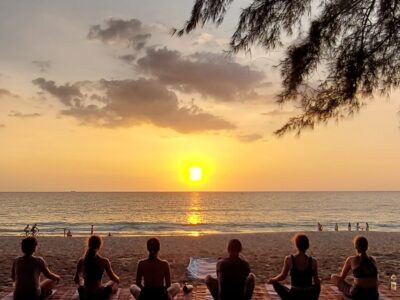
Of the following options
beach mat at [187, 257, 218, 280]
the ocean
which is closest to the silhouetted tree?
beach mat at [187, 257, 218, 280]

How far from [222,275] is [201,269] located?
18.8 feet

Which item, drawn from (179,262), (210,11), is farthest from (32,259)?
(179,262)

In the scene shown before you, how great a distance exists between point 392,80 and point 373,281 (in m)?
2.96

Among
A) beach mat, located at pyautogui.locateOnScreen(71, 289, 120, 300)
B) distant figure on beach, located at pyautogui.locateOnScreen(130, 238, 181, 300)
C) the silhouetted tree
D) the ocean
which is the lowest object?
the ocean

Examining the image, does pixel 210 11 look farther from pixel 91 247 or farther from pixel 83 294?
pixel 83 294

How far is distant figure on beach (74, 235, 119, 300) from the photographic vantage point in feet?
20.5

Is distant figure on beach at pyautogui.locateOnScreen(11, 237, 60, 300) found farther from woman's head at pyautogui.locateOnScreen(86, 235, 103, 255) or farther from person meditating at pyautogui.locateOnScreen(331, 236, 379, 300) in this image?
person meditating at pyautogui.locateOnScreen(331, 236, 379, 300)

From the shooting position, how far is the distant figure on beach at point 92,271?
626 cm

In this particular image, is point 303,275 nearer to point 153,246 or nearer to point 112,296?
point 153,246

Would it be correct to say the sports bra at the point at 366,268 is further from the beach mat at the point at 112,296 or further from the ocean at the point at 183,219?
the ocean at the point at 183,219

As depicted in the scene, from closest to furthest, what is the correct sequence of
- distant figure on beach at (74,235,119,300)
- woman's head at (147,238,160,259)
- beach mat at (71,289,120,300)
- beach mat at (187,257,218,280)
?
1. woman's head at (147,238,160,259)
2. distant figure on beach at (74,235,119,300)
3. beach mat at (71,289,120,300)
4. beach mat at (187,257,218,280)

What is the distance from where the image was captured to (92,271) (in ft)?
20.8

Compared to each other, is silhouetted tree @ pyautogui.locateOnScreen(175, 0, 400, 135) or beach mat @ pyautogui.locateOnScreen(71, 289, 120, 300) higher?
silhouetted tree @ pyautogui.locateOnScreen(175, 0, 400, 135)

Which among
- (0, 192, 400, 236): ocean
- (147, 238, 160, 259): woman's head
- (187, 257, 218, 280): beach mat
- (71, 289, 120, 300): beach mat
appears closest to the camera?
(147, 238, 160, 259): woman's head
